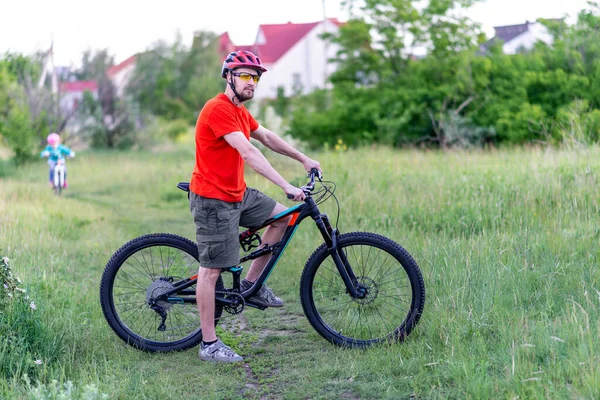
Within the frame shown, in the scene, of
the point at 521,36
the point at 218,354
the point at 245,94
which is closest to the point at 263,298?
the point at 218,354

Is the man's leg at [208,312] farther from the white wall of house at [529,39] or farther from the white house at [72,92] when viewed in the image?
the white house at [72,92]

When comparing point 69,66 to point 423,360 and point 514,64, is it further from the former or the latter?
point 423,360

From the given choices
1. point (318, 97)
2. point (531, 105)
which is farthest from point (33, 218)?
point (318, 97)

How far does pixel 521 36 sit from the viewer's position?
2080 centimetres

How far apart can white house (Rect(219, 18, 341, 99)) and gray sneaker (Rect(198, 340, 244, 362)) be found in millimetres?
31732

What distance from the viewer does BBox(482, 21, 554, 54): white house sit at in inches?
720

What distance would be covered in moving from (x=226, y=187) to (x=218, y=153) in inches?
9.1

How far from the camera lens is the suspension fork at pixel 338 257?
489cm

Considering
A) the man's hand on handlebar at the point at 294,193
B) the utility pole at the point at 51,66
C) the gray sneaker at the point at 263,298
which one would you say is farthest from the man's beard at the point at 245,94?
the utility pole at the point at 51,66

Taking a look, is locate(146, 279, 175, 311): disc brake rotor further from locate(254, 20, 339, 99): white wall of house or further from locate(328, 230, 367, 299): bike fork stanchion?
locate(254, 20, 339, 99): white wall of house

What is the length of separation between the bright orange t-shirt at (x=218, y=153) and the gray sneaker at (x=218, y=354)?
1.00m

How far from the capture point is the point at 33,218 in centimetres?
962

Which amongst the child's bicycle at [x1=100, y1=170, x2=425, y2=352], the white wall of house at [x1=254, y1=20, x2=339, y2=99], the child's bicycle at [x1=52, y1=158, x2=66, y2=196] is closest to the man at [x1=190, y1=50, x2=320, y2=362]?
the child's bicycle at [x1=100, y1=170, x2=425, y2=352]

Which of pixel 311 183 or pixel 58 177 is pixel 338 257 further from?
pixel 58 177
